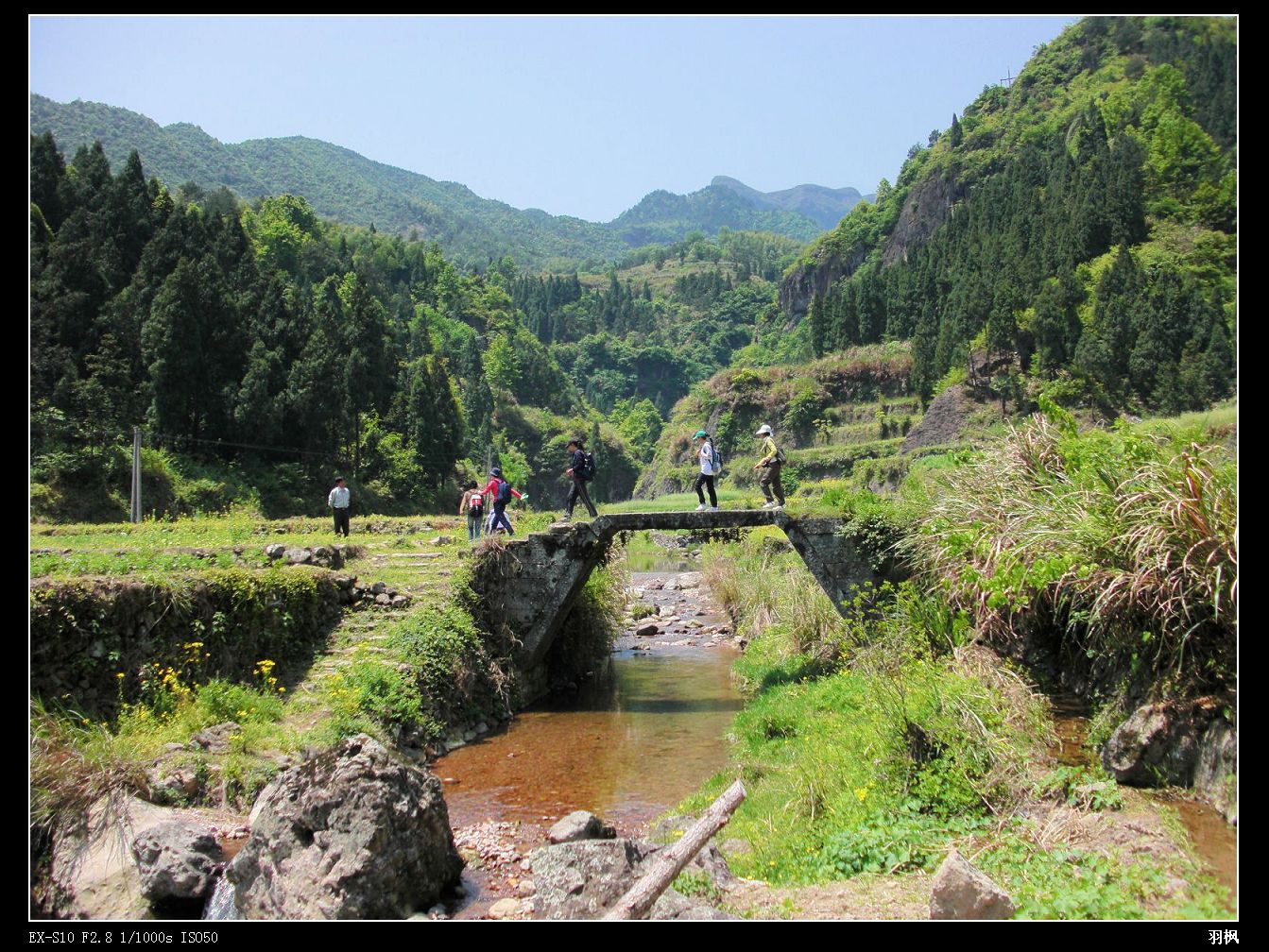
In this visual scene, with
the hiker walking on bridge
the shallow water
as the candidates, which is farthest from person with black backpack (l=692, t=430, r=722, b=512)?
the shallow water

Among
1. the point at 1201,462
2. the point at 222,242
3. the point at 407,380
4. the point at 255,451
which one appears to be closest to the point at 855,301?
the point at 407,380

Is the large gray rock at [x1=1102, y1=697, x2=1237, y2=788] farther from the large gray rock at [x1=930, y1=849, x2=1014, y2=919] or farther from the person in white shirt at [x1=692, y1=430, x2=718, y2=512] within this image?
the person in white shirt at [x1=692, y1=430, x2=718, y2=512]

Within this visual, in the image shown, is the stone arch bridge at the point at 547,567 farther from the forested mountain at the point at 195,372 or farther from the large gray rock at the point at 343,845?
the forested mountain at the point at 195,372

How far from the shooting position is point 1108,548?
11352mm

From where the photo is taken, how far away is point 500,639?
790 inches

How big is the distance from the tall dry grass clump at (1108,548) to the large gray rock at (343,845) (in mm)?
7334

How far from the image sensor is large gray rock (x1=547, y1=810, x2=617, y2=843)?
11383 mm

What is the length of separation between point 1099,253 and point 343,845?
7774 cm

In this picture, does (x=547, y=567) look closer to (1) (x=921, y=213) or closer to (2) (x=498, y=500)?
(2) (x=498, y=500)

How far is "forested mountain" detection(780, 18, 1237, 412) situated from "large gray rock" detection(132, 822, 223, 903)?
3038cm

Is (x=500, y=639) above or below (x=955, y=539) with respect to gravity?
below

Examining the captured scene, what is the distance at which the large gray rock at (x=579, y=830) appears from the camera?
11.4m

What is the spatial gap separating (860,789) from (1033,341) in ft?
218
